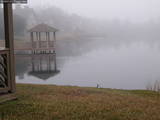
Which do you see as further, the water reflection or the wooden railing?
the water reflection

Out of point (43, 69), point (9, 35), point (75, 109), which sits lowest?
point (75, 109)

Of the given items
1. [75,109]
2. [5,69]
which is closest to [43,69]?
[5,69]

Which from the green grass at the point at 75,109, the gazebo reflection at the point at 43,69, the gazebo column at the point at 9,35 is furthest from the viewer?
the gazebo reflection at the point at 43,69

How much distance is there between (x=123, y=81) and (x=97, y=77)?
1.68 metres

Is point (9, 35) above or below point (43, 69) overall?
above

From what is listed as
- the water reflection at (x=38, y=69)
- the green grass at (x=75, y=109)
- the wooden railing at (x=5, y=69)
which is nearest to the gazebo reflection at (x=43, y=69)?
the water reflection at (x=38, y=69)

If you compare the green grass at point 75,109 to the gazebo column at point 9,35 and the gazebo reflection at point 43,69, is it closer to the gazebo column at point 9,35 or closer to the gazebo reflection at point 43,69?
the gazebo column at point 9,35

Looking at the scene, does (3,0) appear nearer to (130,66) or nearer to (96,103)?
(96,103)

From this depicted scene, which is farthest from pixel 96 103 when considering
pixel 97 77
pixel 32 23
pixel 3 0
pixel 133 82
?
pixel 32 23

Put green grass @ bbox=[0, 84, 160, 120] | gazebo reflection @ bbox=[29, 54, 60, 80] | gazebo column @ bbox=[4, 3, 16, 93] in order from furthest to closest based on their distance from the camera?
gazebo reflection @ bbox=[29, 54, 60, 80]
gazebo column @ bbox=[4, 3, 16, 93]
green grass @ bbox=[0, 84, 160, 120]

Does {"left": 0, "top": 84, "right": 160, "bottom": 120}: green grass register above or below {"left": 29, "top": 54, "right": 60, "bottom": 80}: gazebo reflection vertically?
below

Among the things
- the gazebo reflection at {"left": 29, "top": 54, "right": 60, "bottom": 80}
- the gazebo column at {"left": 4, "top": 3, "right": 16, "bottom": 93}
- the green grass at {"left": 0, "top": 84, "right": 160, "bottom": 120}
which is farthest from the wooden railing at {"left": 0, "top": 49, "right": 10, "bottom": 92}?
the gazebo reflection at {"left": 29, "top": 54, "right": 60, "bottom": 80}

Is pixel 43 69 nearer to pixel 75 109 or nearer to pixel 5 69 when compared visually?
pixel 5 69

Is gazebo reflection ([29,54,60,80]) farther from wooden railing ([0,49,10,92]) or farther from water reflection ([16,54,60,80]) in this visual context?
wooden railing ([0,49,10,92])
